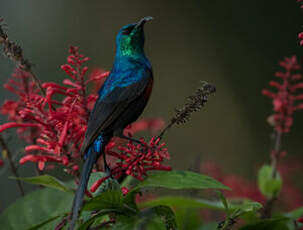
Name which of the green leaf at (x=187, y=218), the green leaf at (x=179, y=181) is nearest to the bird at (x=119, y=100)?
the green leaf at (x=179, y=181)

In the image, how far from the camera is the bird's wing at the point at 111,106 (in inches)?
31.1

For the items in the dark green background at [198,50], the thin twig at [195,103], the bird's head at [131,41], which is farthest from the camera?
the dark green background at [198,50]

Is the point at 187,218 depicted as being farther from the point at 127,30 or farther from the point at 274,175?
the point at 127,30

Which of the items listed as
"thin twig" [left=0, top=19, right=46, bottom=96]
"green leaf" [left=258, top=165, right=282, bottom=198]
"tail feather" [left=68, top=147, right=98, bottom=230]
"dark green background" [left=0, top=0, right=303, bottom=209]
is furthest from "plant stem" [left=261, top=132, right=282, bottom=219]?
"dark green background" [left=0, top=0, right=303, bottom=209]

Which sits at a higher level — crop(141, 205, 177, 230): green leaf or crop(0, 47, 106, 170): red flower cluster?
crop(0, 47, 106, 170): red flower cluster

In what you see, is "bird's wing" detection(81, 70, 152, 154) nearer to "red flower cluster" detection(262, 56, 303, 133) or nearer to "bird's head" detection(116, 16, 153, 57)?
"bird's head" detection(116, 16, 153, 57)

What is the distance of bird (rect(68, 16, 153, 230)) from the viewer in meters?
0.79

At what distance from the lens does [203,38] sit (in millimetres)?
4121

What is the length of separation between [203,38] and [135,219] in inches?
143

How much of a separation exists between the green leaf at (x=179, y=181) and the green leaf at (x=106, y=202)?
0.03 m

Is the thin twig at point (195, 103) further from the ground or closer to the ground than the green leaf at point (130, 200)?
further from the ground

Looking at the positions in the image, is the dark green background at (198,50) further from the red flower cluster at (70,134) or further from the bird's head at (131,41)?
the red flower cluster at (70,134)

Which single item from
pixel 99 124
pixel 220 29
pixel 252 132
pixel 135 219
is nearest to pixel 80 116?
Answer: pixel 99 124

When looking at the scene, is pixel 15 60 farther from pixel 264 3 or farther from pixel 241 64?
pixel 264 3
